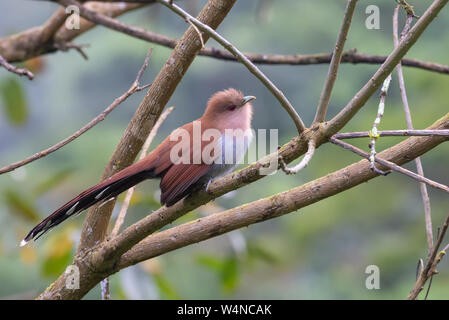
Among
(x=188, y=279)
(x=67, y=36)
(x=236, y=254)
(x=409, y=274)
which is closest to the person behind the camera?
(x=236, y=254)

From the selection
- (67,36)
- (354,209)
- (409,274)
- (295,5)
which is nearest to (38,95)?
(295,5)

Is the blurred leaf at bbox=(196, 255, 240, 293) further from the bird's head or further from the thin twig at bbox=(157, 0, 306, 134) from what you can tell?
the thin twig at bbox=(157, 0, 306, 134)

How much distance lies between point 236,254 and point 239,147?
2.92ft

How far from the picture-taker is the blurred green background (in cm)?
299

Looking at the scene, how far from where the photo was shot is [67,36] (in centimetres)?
298

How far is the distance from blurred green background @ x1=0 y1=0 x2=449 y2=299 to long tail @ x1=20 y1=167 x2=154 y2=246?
653mm

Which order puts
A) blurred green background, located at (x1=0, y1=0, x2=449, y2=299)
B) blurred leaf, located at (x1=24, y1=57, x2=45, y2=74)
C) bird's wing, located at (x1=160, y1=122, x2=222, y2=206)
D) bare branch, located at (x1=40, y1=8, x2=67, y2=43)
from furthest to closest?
blurred leaf, located at (x1=24, y1=57, x2=45, y2=74), blurred green background, located at (x1=0, y1=0, x2=449, y2=299), bare branch, located at (x1=40, y1=8, x2=67, y2=43), bird's wing, located at (x1=160, y1=122, x2=222, y2=206)

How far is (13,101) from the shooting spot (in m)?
3.10

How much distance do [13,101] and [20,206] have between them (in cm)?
65

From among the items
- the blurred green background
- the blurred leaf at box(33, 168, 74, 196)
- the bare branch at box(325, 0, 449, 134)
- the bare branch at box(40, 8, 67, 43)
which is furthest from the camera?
the blurred green background

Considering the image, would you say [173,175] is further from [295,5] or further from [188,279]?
[295,5]

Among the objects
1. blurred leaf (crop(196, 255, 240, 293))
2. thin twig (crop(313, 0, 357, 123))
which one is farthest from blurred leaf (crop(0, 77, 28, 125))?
thin twig (crop(313, 0, 357, 123))

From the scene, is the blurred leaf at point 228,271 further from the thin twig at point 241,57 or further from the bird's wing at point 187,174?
the thin twig at point 241,57

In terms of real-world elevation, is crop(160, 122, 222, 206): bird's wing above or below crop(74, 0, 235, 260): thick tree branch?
below
